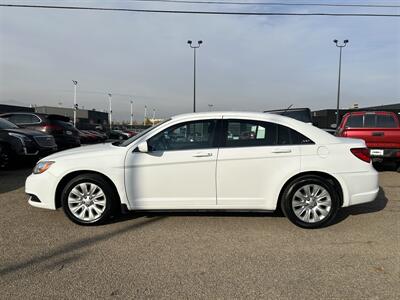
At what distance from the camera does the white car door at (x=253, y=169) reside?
480 centimetres

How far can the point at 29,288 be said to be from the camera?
10.5 ft

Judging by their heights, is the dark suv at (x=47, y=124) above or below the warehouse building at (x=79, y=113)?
below

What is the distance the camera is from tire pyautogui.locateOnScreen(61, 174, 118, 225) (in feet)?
16.0

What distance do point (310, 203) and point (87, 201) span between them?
310 centimetres

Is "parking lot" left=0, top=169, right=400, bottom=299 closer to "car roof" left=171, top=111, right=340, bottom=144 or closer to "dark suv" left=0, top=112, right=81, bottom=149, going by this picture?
"car roof" left=171, top=111, right=340, bottom=144

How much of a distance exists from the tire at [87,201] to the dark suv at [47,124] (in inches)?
317

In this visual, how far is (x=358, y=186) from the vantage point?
489 centimetres

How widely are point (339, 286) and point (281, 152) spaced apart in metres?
2.01

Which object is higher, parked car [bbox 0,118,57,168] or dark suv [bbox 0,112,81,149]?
dark suv [bbox 0,112,81,149]

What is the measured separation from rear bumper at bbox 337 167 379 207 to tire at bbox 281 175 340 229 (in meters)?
0.17

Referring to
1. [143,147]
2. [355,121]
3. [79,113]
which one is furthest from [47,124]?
[79,113]

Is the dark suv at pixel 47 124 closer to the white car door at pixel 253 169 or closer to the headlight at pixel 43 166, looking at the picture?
the headlight at pixel 43 166

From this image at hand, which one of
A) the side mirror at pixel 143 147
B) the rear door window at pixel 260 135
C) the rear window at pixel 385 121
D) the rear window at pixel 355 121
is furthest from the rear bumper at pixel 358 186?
the rear window at pixel 385 121

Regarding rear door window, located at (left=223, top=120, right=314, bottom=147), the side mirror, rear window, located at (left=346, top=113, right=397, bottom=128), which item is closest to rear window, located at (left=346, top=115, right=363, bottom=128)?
rear window, located at (left=346, top=113, right=397, bottom=128)
